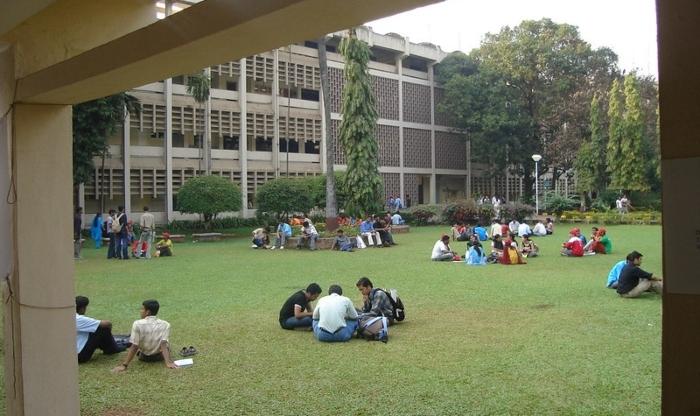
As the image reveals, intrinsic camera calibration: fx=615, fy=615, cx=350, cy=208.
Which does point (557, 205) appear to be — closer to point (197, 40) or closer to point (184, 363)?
point (184, 363)

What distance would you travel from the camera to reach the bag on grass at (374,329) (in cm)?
746

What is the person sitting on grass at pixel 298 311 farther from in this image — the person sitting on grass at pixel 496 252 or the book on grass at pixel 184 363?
the person sitting on grass at pixel 496 252

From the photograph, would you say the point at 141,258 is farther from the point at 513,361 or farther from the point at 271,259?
the point at 513,361

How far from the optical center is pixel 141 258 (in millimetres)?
16984

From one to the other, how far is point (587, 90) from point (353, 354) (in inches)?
1356

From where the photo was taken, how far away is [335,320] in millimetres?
7367

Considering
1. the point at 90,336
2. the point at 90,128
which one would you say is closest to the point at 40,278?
the point at 90,336

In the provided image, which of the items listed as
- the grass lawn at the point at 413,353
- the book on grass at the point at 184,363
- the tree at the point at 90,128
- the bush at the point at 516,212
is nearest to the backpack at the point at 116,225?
the grass lawn at the point at 413,353

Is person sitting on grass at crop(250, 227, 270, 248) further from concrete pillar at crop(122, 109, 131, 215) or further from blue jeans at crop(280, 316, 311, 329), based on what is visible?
blue jeans at crop(280, 316, 311, 329)

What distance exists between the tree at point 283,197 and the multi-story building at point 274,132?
134 inches

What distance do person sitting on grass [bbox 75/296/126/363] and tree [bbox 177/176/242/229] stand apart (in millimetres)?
17732

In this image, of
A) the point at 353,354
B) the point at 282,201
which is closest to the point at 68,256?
A: the point at 353,354

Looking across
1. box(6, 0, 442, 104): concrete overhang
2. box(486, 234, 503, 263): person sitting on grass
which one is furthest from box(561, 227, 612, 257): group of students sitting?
box(6, 0, 442, 104): concrete overhang

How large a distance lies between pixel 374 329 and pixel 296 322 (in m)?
1.13
